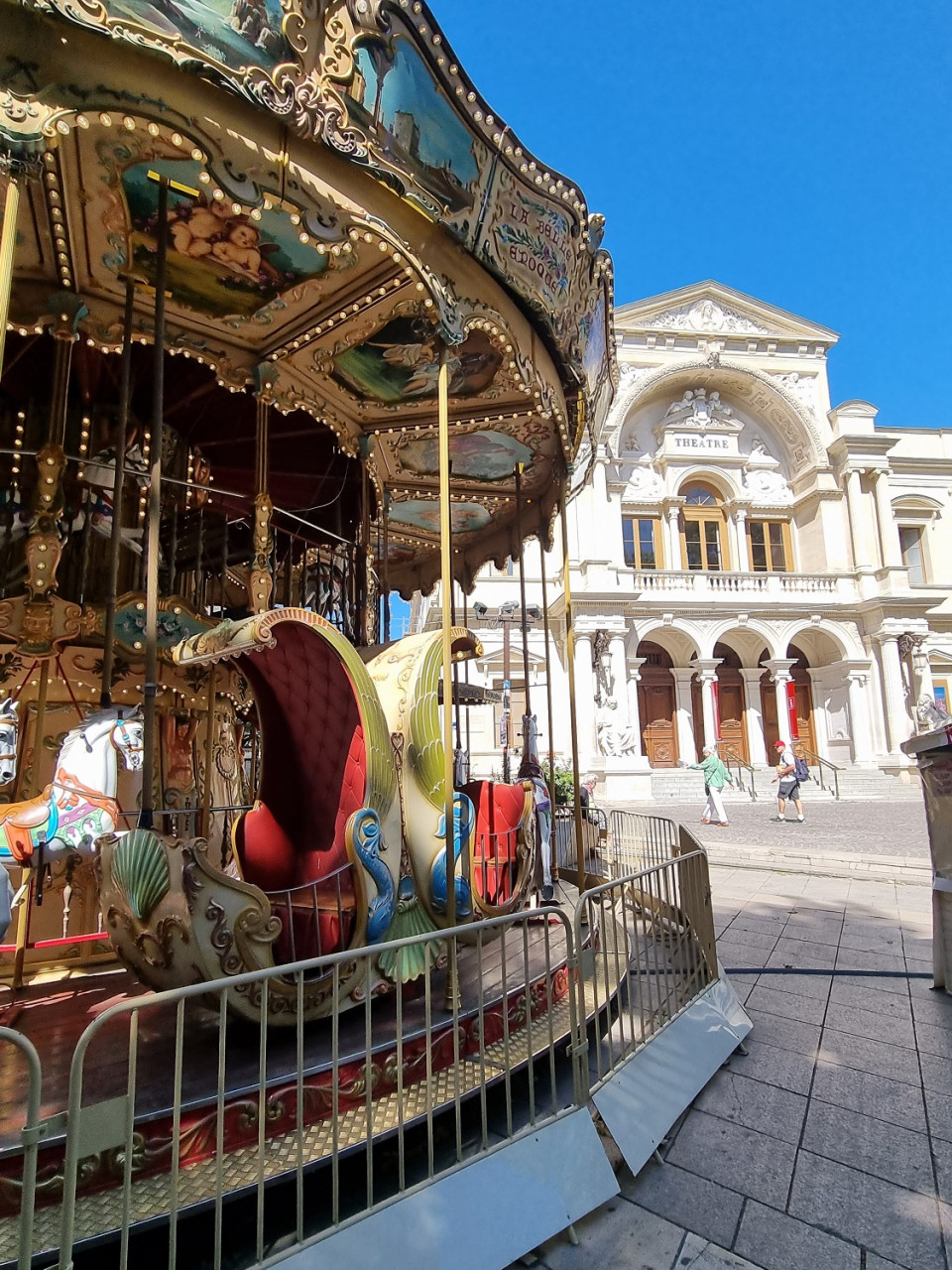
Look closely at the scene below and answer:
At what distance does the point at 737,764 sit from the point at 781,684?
13.4 ft

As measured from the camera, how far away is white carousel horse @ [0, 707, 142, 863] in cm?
322

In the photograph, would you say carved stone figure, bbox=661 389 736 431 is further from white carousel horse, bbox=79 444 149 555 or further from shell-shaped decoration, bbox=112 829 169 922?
shell-shaped decoration, bbox=112 829 169 922

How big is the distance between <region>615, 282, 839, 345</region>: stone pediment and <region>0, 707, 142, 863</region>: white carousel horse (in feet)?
93.0

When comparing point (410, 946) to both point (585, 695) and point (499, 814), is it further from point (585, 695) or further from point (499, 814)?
point (585, 695)

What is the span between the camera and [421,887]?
11.9 feet

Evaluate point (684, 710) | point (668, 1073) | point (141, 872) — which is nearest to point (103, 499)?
point (141, 872)

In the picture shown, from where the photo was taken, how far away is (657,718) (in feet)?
84.7

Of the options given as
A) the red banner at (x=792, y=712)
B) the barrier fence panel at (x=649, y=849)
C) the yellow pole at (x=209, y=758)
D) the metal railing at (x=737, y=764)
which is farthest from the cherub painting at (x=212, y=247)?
the red banner at (x=792, y=712)

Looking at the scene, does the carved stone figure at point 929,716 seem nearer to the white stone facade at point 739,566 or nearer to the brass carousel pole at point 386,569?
the white stone facade at point 739,566

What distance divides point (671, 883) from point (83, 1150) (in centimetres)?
318

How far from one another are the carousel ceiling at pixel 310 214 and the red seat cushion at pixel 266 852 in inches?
123

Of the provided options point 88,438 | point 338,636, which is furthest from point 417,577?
point 338,636

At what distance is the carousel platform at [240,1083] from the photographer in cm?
204

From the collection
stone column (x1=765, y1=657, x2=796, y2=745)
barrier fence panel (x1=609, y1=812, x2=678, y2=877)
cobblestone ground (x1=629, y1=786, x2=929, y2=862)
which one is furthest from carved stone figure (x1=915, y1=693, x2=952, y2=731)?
barrier fence panel (x1=609, y1=812, x2=678, y2=877)
